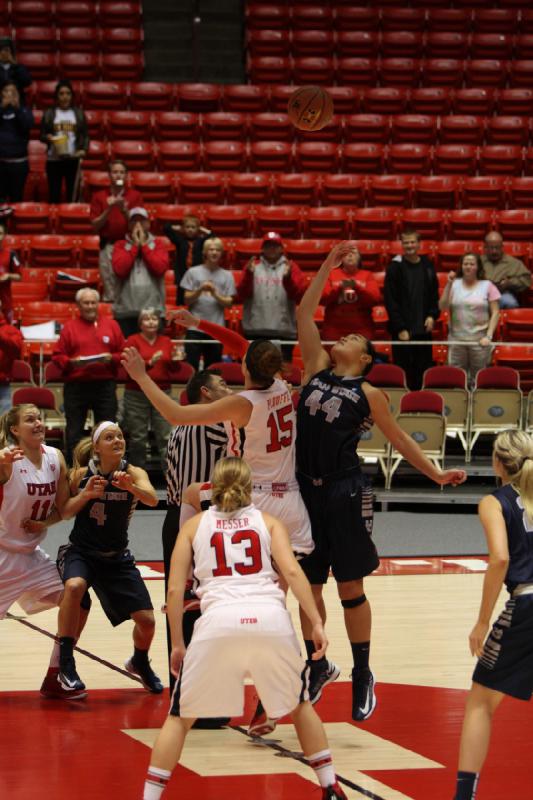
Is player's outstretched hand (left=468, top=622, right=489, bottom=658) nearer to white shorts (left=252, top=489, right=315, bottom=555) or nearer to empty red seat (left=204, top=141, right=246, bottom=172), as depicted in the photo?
white shorts (left=252, top=489, right=315, bottom=555)

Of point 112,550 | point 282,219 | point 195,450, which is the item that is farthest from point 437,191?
point 195,450

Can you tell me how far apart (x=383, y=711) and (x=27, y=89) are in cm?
1273

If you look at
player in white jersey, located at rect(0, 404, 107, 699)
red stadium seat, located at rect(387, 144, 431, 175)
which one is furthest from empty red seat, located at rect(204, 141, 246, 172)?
player in white jersey, located at rect(0, 404, 107, 699)

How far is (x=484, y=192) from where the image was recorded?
1596cm

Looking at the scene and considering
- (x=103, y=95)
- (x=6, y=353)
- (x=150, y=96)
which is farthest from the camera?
(x=150, y=96)

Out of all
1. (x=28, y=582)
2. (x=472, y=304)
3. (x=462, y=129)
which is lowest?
(x=28, y=582)

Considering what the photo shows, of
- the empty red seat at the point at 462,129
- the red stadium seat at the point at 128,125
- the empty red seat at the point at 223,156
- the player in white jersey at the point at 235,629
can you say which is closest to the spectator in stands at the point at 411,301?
the empty red seat at the point at 223,156

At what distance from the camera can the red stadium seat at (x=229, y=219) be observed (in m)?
15.1

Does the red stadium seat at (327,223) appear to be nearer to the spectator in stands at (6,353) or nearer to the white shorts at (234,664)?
the spectator in stands at (6,353)

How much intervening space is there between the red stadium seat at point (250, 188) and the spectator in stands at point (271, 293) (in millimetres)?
3853

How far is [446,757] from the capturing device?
17.9 ft

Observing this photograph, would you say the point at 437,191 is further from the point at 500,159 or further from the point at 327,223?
the point at 327,223

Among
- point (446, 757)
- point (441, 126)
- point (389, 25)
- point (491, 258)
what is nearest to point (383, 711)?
point (446, 757)

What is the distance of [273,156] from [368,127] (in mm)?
1377
